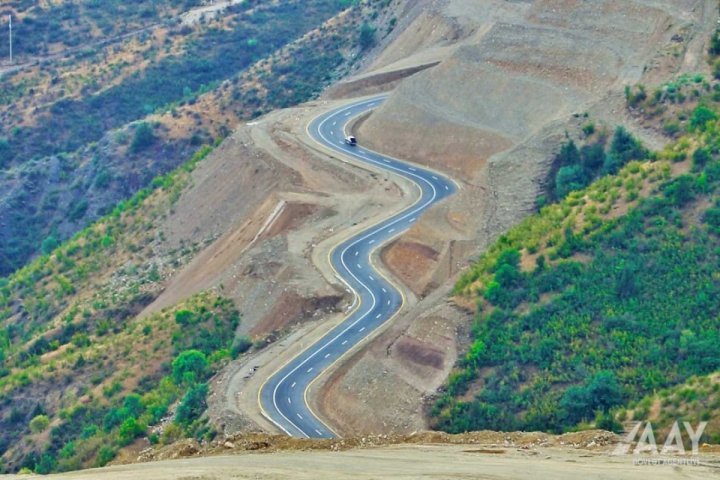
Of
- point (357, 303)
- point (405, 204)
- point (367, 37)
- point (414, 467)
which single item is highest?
point (367, 37)

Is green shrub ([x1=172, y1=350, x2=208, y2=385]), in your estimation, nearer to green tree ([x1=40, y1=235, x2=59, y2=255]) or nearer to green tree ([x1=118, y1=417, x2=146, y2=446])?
green tree ([x1=118, y1=417, x2=146, y2=446])

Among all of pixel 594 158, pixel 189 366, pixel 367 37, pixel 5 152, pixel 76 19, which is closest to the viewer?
pixel 189 366

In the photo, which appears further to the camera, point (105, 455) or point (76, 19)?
point (76, 19)

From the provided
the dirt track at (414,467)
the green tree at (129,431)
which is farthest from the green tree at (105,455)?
the dirt track at (414,467)

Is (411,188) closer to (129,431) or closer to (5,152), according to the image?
(129,431)

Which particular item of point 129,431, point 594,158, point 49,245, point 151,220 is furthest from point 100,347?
point 49,245

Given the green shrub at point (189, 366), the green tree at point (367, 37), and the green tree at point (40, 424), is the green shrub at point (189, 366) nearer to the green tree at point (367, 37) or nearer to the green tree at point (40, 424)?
the green tree at point (40, 424)
